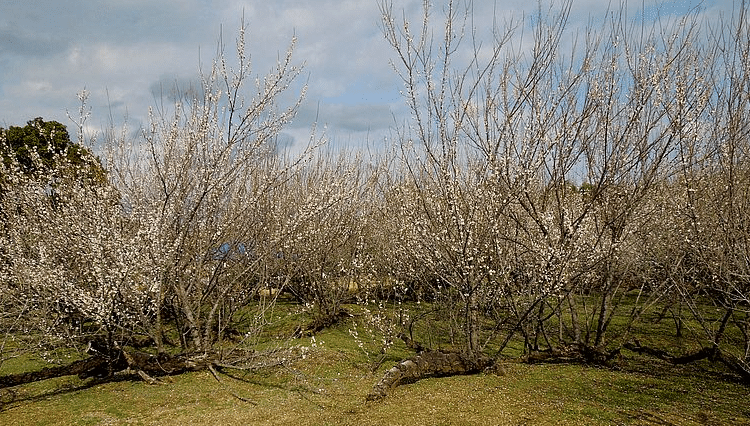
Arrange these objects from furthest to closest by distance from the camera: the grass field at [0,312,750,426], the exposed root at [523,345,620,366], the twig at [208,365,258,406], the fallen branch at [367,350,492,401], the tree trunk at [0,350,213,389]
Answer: the exposed root at [523,345,620,366] < the tree trunk at [0,350,213,389] < the fallen branch at [367,350,492,401] < the twig at [208,365,258,406] < the grass field at [0,312,750,426]

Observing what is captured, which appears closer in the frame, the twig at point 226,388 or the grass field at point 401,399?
the grass field at point 401,399

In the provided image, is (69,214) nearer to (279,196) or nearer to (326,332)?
(279,196)

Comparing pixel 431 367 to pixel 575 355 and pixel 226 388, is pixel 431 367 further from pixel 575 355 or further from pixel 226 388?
pixel 226 388

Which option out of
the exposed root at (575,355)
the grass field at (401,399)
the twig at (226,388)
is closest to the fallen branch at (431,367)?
the grass field at (401,399)

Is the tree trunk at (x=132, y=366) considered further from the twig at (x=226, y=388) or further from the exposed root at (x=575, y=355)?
the exposed root at (x=575, y=355)

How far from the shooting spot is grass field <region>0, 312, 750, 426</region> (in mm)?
6062

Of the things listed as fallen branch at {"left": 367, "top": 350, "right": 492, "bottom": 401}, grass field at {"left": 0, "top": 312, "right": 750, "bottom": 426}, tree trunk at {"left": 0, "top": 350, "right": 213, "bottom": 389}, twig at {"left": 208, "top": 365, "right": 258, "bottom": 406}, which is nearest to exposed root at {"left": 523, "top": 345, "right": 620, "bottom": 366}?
grass field at {"left": 0, "top": 312, "right": 750, "bottom": 426}

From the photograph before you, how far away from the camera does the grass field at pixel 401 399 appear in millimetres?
6062

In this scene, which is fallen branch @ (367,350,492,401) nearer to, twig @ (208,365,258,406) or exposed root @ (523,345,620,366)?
exposed root @ (523,345,620,366)

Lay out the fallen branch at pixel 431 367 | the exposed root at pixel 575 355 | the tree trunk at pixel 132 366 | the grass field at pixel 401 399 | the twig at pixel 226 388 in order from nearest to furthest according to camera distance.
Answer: the grass field at pixel 401 399 → the twig at pixel 226 388 → the fallen branch at pixel 431 367 → the tree trunk at pixel 132 366 → the exposed root at pixel 575 355

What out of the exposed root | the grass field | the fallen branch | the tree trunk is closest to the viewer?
the grass field

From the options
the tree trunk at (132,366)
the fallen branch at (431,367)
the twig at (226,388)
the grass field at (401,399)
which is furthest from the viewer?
the tree trunk at (132,366)

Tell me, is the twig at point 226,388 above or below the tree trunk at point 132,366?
below

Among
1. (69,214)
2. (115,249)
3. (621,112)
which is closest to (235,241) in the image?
(115,249)
